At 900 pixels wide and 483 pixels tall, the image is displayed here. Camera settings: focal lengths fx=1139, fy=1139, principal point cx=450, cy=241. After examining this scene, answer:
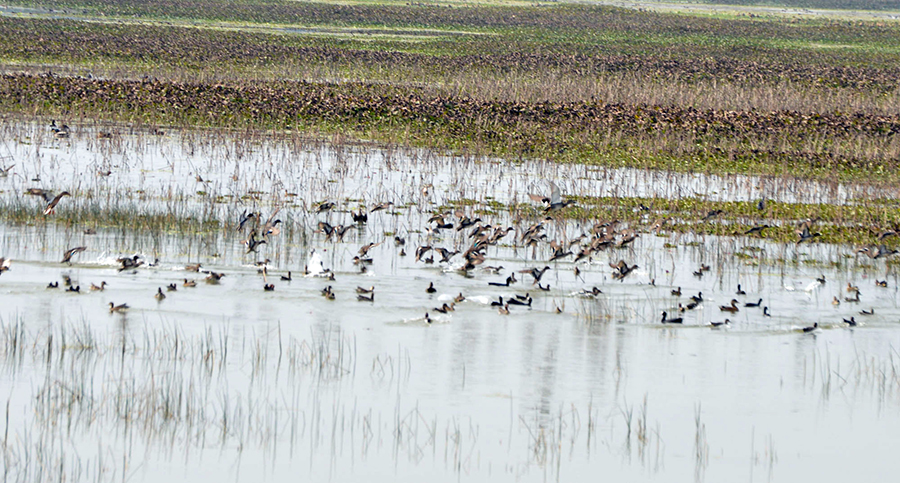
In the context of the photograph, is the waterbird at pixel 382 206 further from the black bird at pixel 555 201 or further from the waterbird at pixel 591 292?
the waterbird at pixel 591 292

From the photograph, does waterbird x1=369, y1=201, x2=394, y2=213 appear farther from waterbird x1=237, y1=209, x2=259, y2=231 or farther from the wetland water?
waterbird x1=237, y1=209, x2=259, y2=231

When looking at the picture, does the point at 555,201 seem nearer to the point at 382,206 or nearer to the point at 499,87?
the point at 382,206

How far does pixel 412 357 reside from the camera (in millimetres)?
10070

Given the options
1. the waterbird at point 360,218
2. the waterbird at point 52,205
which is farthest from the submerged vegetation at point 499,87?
the waterbird at point 52,205

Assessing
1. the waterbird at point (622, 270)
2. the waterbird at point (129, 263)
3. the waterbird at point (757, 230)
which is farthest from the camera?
the waterbird at point (757, 230)

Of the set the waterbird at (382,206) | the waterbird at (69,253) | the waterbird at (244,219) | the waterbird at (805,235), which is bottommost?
the waterbird at (69,253)

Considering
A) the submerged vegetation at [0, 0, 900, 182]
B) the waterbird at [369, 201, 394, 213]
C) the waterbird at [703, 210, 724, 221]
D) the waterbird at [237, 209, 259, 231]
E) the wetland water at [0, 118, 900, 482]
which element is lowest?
the wetland water at [0, 118, 900, 482]

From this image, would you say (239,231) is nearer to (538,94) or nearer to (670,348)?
(670,348)

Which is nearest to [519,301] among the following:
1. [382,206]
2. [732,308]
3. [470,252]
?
[470,252]

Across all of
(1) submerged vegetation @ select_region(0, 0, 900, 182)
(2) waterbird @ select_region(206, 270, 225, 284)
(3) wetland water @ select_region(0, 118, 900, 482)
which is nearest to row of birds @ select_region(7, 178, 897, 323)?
(3) wetland water @ select_region(0, 118, 900, 482)

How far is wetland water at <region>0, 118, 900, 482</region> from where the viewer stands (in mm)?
7785

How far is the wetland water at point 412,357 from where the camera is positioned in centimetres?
779

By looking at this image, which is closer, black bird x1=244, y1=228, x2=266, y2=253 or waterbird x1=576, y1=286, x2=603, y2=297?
waterbird x1=576, y1=286, x2=603, y2=297

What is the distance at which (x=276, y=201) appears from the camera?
16828 mm
